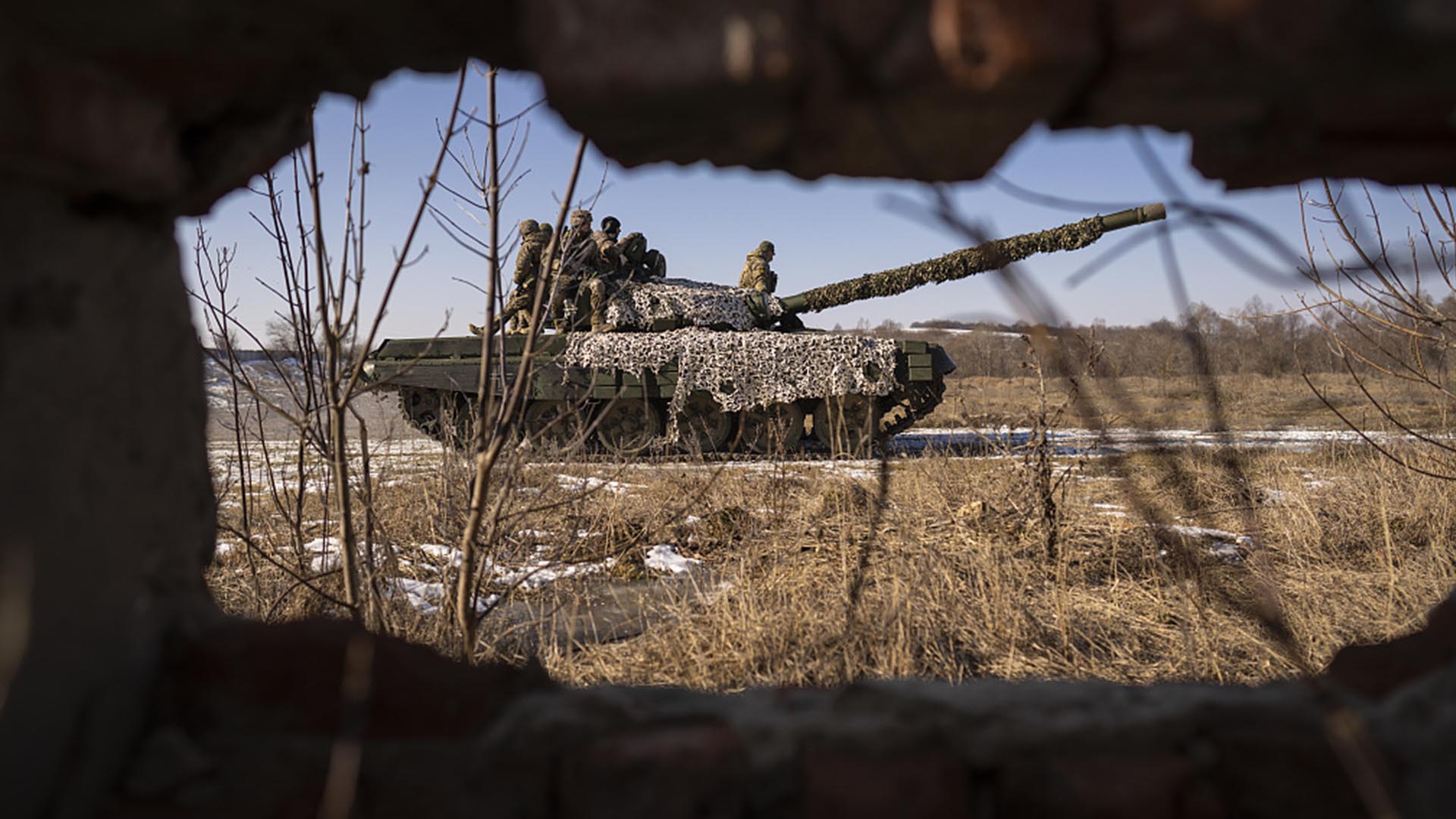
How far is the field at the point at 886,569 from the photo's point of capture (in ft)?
7.75

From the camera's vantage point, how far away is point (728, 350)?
28.0 ft

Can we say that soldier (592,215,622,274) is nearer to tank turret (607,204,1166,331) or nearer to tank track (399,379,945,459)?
tank turret (607,204,1166,331)

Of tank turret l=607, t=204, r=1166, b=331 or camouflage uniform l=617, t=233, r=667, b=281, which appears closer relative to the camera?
tank turret l=607, t=204, r=1166, b=331

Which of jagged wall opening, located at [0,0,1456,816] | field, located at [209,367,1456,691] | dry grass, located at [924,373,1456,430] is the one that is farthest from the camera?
dry grass, located at [924,373,1456,430]

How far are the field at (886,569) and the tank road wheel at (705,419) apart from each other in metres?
3.45

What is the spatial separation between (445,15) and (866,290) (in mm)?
8210

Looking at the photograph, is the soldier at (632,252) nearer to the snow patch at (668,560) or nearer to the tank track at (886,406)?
the tank track at (886,406)

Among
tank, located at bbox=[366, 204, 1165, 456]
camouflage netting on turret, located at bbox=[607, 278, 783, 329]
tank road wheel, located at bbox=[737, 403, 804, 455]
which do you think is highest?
camouflage netting on turret, located at bbox=[607, 278, 783, 329]

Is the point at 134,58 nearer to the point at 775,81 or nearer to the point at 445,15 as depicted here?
the point at 445,15

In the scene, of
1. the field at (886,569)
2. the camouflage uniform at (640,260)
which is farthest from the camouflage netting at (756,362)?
the field at (886,569)

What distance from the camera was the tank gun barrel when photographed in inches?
238

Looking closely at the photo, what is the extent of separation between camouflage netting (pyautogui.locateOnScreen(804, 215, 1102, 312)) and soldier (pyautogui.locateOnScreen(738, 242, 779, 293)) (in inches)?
35.8

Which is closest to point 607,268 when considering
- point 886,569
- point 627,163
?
point 886,569

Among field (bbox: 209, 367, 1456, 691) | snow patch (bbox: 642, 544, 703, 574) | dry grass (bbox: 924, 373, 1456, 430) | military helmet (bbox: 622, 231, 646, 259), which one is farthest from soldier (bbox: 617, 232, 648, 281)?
snow patch (bbox: 642, 544, 703, 574)
